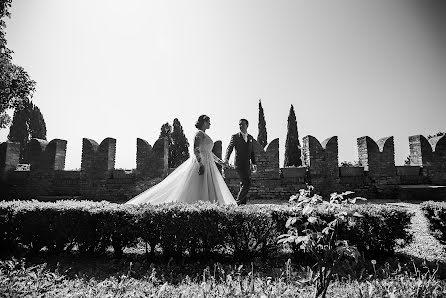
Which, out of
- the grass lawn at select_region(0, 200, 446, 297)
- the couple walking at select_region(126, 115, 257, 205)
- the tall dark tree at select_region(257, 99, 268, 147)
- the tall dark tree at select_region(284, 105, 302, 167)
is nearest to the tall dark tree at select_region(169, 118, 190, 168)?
the tall dark tree at select_region(284, 105, 302, 167)

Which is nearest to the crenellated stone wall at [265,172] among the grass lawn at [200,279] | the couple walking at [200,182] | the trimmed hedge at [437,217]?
the couple walking at [200,182]

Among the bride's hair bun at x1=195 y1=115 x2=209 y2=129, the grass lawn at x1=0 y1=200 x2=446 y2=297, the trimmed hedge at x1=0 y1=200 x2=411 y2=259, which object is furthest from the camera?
the bride's hair bun at x1=195 y1=115 x2=209 y2=129

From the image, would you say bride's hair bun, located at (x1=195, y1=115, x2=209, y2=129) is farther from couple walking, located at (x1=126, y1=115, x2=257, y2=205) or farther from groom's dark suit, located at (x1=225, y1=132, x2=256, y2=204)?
groom's dark suit, located at (x1=225, y1=132, x2=256, y2=204)

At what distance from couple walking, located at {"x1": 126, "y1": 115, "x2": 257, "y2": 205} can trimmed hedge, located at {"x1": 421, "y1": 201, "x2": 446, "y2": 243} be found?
12.2ft

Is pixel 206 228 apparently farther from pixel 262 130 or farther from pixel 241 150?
pixel 262 130

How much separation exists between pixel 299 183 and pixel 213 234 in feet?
24.6

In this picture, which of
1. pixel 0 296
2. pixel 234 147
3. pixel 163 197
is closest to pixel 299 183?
pixel 234 147

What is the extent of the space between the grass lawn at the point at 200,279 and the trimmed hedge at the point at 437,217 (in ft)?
1.15

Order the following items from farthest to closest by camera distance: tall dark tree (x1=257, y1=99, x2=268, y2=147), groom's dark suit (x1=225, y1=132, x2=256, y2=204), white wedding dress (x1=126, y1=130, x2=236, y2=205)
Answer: tall dark tree (x1=257, y1=99, x2=268, y2=147) < groom's dark suit (x1=225, y1=132, x2=256, y2=204) < white wedding dress (x1=126, y1=130, x2=236, y2=205)

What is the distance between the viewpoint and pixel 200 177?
22.1 feet

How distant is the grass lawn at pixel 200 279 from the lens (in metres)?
3.28

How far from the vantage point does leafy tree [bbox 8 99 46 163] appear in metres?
35.7

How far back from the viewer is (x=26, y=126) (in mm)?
36500

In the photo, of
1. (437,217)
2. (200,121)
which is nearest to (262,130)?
(200,121)
